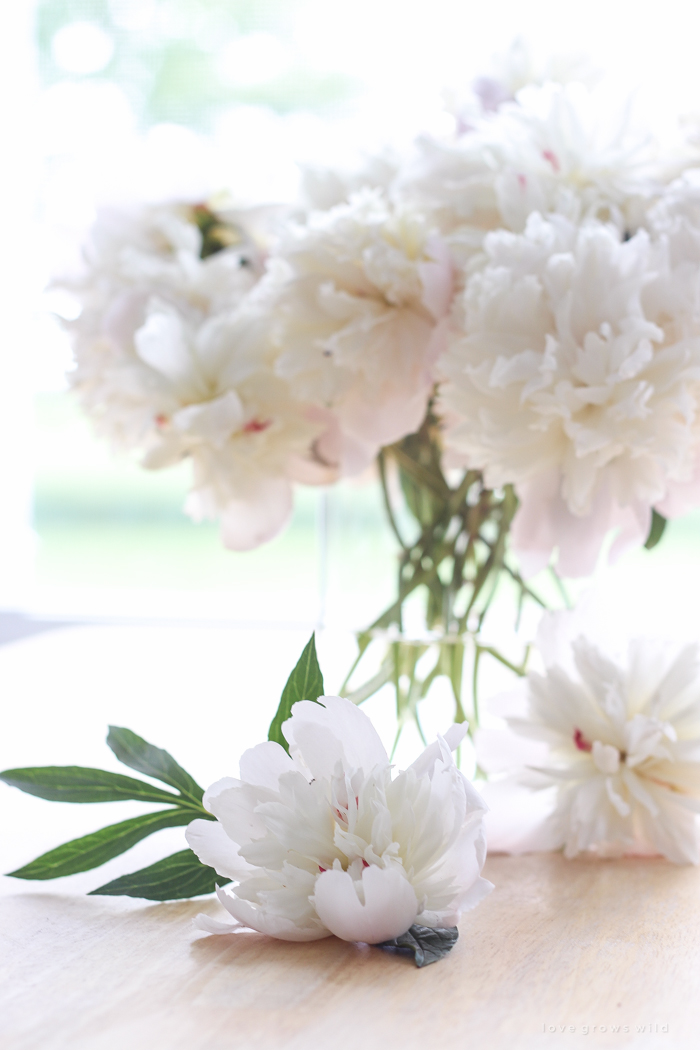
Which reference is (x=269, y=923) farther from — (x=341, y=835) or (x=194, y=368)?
(x=194, y=368)

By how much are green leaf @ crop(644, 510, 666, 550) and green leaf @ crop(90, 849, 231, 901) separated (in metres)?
0.19

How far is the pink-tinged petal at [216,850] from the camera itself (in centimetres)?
25

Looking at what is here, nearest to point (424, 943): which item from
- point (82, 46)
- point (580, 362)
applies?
point (580, 362)

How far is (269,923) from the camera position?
0.24 metres

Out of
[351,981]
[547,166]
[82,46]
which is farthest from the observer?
[82,46]

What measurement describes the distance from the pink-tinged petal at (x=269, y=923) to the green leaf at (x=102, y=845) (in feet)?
0.17

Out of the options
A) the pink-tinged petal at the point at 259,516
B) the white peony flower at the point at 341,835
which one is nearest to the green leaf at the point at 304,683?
the white peony flower at the point at 341,835

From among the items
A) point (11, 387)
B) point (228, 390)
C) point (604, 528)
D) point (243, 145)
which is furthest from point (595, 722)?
point (243, 145)

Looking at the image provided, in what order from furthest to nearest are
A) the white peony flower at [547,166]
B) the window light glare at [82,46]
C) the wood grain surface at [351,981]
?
the window light glare at [82,46] → the white peony flower at [547,166] → the wood grain surface at [351,981]

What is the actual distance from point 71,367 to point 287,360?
0.13 meters

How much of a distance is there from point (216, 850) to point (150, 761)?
1.9 inches

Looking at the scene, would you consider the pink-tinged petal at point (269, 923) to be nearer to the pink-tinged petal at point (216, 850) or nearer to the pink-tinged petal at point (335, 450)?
the pink-tinged petal at point (216, 850)

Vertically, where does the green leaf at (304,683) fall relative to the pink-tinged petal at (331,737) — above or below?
above

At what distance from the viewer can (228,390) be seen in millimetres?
373
